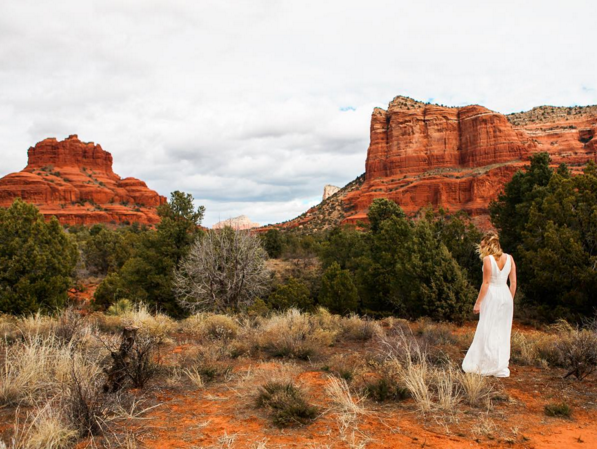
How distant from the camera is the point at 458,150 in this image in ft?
274

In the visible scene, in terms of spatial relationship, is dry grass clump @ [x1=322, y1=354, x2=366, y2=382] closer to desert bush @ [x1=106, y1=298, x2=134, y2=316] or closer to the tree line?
the tree line

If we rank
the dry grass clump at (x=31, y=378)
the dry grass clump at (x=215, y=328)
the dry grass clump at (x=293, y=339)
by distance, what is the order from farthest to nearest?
the dry grass clump at (x=215, y=328), the dry grass clump at (x=293, y=339), the dry grass clump at (x=31, y=378)

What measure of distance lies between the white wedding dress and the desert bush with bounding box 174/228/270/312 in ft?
40.6

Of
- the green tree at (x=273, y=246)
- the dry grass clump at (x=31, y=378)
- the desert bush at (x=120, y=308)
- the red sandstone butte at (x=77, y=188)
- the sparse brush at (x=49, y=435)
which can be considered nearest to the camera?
the sparse brush at (x=49, y=435)

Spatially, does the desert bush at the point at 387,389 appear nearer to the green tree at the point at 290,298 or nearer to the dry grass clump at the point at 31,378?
the dry grass clump at the point at 31,378

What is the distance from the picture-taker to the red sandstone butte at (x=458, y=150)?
70.5m

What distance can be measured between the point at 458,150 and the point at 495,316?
3420 inches

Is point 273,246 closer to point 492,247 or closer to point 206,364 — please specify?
point 206,364

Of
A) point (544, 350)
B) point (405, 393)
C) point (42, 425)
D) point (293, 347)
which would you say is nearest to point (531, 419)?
point (405, 393)

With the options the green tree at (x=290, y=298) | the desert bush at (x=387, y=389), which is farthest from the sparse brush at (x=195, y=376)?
the green tree at (x=290, y=298)

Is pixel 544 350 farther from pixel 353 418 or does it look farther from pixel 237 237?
pixel 237 237

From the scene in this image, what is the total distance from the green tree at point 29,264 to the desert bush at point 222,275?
15.8 ft

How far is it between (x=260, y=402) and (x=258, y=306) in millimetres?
10498

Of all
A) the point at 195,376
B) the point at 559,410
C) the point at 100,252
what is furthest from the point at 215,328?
the point at 100,252
